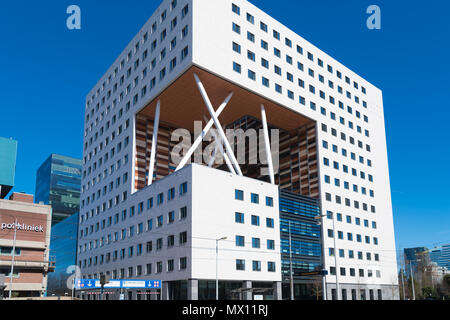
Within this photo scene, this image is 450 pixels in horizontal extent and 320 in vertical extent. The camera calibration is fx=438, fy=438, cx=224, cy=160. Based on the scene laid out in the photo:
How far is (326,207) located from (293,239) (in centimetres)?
1002

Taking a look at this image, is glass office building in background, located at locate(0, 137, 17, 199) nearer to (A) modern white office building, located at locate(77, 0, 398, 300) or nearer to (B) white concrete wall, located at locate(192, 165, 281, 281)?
(A) modern white office building, located at locate(77, 0, 398, 300)

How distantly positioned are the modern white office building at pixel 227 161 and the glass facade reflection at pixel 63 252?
8900cm

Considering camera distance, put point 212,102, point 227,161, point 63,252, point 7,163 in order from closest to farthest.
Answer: point 227,161 < point 212,102 < point 7,163 < point 63,252

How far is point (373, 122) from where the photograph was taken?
90.6 meters

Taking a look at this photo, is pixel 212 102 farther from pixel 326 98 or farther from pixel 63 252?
pixel 63 252

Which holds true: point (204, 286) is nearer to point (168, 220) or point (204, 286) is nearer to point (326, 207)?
point (168, 220)

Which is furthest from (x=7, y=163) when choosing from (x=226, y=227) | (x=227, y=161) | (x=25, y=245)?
(x=226, y=227)

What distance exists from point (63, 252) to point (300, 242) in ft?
455

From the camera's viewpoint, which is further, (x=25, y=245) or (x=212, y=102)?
(x=25, y=245)

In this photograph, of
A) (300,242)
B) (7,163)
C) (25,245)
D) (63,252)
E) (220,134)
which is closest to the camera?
(220,134)

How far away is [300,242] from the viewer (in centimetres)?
6775

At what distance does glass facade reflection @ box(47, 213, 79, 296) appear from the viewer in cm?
17124

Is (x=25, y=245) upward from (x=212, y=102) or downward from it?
downward

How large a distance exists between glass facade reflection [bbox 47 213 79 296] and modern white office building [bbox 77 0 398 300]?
8900 cm
